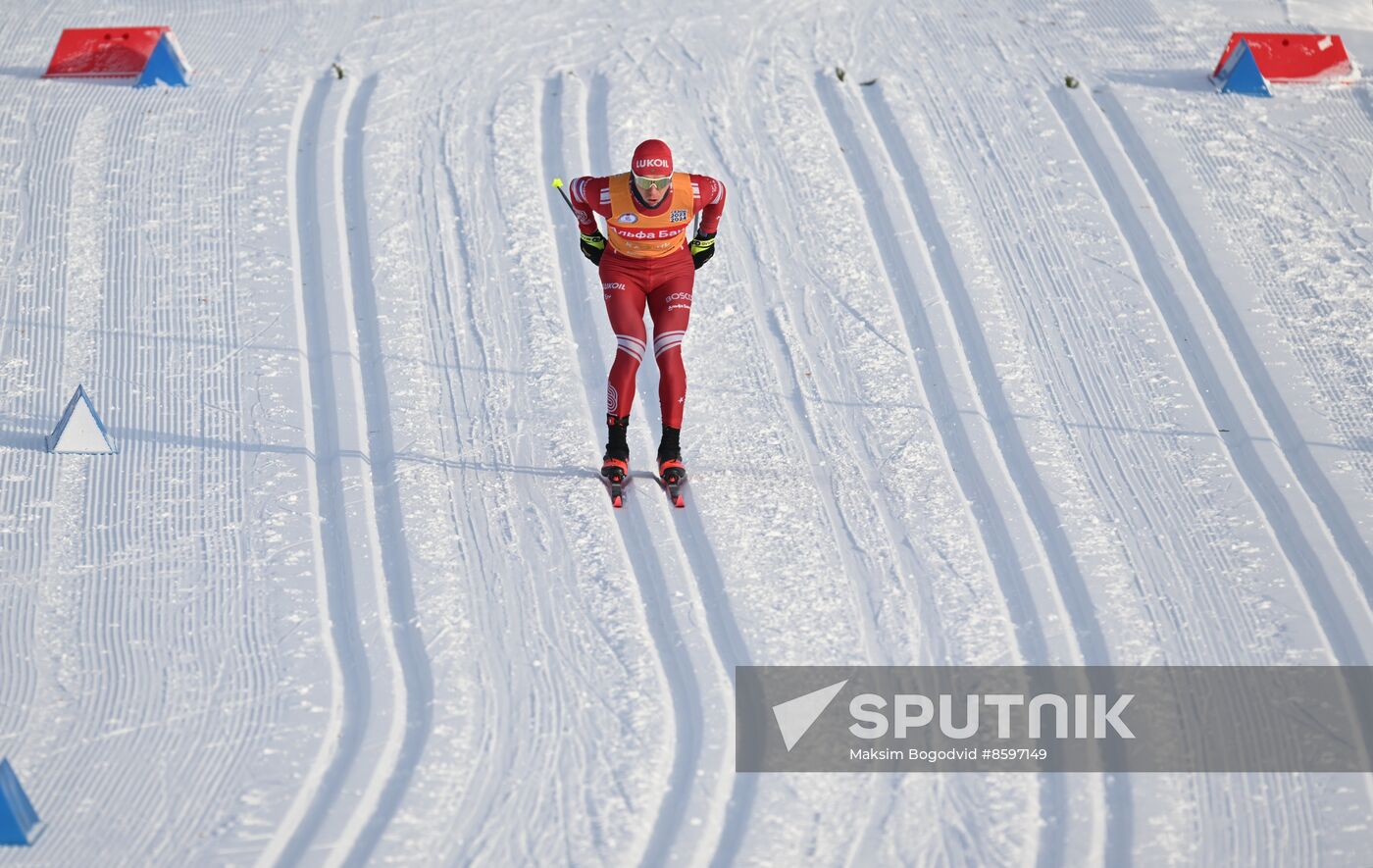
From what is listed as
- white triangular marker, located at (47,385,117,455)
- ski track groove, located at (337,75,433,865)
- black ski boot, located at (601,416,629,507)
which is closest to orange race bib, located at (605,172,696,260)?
black ski boot, located at (601,416,629,507)

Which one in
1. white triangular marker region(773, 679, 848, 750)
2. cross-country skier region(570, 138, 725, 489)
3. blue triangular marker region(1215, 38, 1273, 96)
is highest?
blue triangular marker region(1215, 38, 1273, 96)

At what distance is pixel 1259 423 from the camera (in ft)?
24.0

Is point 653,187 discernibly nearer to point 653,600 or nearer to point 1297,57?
point 653,600

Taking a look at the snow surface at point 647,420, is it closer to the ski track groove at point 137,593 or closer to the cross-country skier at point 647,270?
the ski track groove at point 137,593

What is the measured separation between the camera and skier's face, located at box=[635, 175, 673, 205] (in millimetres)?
6402

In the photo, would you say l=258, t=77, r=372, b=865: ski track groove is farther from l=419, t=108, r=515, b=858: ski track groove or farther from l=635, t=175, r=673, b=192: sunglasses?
l=635, t=175, r=673, b=192: sunglasses

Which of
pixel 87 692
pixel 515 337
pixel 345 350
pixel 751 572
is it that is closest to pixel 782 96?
pixel 515 337

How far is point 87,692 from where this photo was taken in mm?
5859

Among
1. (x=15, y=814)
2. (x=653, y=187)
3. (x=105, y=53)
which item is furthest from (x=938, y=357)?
(x=105, y=53)

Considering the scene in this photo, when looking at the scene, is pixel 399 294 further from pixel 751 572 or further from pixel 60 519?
pixel 751 572

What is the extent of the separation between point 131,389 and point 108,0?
4859 mm

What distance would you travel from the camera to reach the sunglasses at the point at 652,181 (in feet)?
21.0

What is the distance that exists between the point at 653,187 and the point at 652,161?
0.12 meters

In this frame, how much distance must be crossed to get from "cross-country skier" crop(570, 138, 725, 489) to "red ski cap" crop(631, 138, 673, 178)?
88 millimetres
